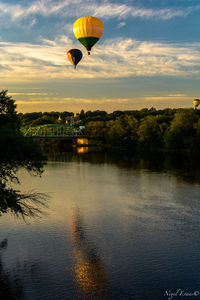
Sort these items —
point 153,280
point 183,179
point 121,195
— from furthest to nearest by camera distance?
point 183,179, point 121,195, point 153,280

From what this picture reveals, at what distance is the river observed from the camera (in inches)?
517

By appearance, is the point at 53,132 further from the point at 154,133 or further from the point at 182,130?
the point at 182,130

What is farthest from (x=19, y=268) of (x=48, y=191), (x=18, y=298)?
(x=48, y=191)

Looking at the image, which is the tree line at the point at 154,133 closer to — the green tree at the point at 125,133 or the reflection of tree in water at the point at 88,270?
the green tree at the point at 125,133

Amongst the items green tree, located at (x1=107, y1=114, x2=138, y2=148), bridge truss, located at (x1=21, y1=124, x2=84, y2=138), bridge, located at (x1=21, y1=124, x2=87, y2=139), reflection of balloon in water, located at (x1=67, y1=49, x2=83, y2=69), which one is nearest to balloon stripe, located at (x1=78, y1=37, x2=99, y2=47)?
reflection of balloon in water, located at (x1=67, y1=49, x2=83, y2=69)

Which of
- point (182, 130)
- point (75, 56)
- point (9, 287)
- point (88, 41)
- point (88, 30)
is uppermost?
point (88, 30)

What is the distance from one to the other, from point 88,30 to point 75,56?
13698mm

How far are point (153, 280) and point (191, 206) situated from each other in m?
11.8

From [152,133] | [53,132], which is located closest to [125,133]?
[152,133]

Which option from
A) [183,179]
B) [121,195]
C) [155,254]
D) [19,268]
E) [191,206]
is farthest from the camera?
[183,179]

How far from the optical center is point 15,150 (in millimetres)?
14328

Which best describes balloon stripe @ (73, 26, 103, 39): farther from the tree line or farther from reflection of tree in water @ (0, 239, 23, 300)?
reflection of tree in water @ (0, 239, 23, 300)

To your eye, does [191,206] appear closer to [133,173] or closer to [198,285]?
[198,285]

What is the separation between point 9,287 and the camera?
13195 mm
